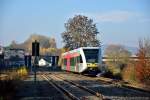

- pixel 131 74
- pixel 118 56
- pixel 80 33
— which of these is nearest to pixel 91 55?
pixel 131 74

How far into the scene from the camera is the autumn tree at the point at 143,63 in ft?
114

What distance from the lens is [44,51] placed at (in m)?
190

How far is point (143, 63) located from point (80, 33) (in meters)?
71.2

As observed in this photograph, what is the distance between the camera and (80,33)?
106062 mm

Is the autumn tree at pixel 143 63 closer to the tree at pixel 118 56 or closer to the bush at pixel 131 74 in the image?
the bush at pixel 131 74

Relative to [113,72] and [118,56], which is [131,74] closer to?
[113,72]

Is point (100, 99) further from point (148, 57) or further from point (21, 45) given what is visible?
point (21, 45)

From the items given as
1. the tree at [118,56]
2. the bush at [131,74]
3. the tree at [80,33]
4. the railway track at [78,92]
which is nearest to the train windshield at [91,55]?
the bush at [131,74]

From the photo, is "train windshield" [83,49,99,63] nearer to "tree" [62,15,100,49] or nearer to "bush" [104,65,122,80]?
"bush" [104,65,122,80]

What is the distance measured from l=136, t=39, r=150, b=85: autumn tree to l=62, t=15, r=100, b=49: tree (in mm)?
66747

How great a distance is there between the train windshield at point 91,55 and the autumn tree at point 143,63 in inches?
442

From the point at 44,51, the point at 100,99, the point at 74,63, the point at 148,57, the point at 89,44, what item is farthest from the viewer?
the point at 44,51

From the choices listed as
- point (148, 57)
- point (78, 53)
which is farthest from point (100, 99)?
point (78, 53)

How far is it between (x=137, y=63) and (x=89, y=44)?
6697cm
